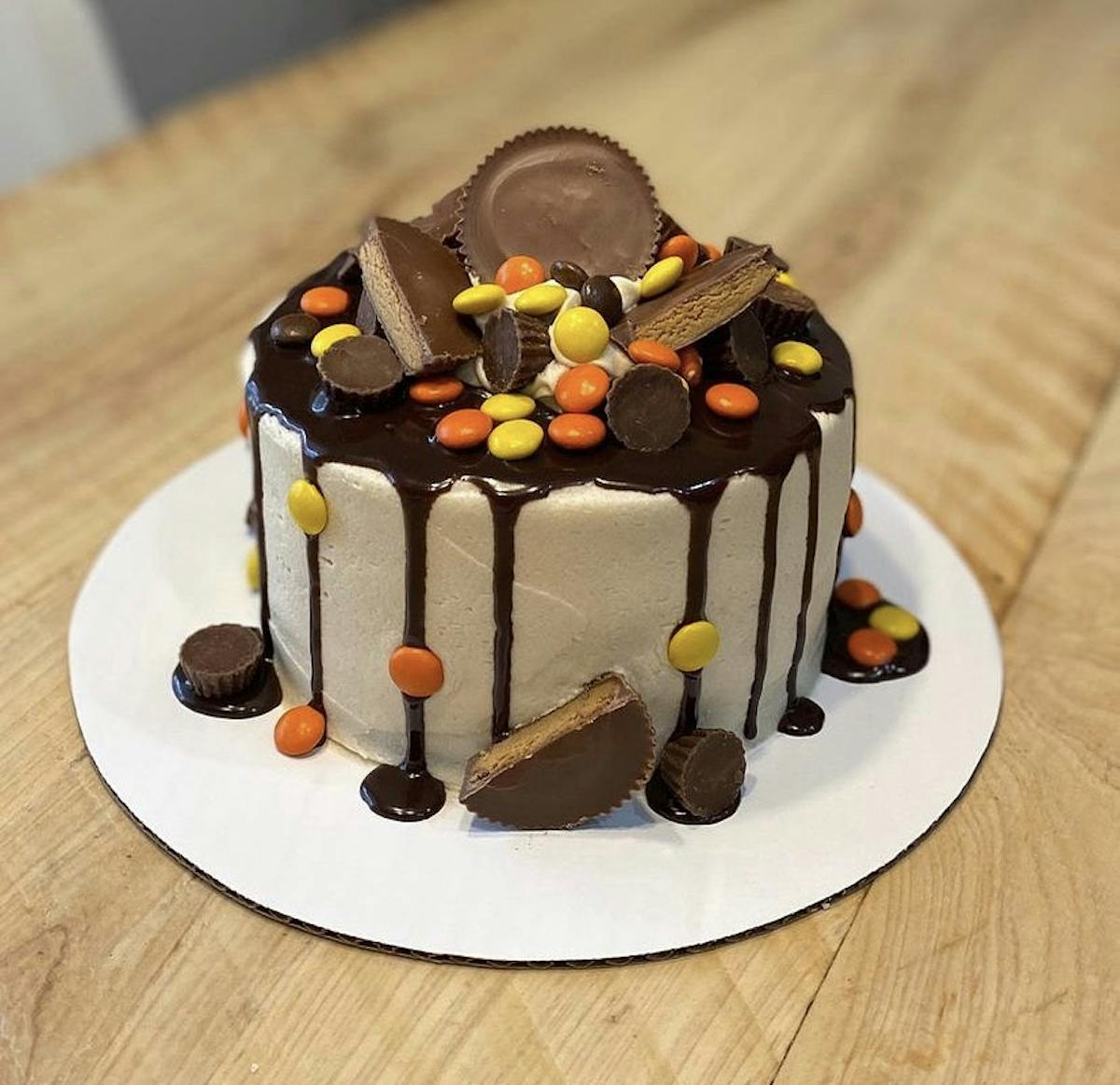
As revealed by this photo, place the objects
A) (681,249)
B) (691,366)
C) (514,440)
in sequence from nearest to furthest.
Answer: (514,440), (691,366), (681,249)

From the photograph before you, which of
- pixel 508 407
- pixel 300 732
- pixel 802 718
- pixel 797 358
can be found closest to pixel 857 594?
pixel 802 718

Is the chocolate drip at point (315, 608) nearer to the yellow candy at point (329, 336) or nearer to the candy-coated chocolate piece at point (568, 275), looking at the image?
the yellow candy at point (329, 336)

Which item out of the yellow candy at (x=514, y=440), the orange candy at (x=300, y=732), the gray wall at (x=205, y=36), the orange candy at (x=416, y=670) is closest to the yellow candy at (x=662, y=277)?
the yellow candy at (x=514, y=440)

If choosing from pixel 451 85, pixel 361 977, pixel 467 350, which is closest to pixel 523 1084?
pixel 361 977

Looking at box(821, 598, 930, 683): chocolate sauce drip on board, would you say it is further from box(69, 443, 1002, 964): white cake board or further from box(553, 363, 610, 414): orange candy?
box(553, 363, 610, 414): orange candy

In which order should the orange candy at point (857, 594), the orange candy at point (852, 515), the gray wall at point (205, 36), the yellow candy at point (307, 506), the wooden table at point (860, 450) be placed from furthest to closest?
the gray wall at point (205, 36) < the orange candy at point (857, 594) < the orange candy at point (852, 515) < the yellow candy at point (307, 506) < the wooden table at point (860, 450)

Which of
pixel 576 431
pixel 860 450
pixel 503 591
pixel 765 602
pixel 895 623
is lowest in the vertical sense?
pixel 860 450

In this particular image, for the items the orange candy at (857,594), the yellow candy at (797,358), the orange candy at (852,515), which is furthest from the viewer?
the orange candy at (857,594)

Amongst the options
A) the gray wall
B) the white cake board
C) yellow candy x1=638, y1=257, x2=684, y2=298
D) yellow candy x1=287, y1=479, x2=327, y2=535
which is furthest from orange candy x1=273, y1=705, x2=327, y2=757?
the gray wall

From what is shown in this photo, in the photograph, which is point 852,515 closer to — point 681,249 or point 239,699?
point 681,249
